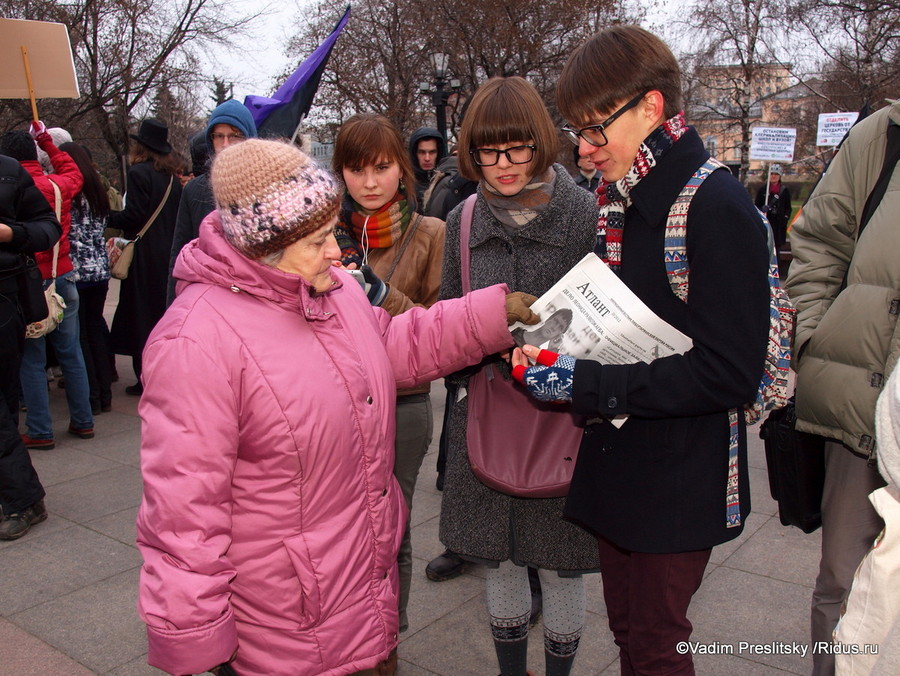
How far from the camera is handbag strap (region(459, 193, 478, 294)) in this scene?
8.52 feet

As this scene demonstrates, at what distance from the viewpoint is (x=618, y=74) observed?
1.86 meters

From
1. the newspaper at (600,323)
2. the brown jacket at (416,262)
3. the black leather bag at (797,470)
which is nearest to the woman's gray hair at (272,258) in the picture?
the newspaper at (600,323)

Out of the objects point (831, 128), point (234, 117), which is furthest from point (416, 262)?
point (831, 128)

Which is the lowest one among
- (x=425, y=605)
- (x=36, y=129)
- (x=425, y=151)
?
(x=425, y=605)

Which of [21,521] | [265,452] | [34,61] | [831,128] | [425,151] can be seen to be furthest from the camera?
[831,128]

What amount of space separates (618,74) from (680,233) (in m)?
0.40

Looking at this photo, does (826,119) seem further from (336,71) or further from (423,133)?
(336,71)

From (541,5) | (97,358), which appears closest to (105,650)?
(97,358)

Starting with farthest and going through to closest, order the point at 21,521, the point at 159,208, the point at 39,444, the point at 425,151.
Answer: the point at 159,208 < the point at 425,151 < the point at 39,444 < the point at 21,521

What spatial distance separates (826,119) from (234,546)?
15.0m

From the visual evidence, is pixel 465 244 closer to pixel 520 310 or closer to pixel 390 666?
pixel 520 310

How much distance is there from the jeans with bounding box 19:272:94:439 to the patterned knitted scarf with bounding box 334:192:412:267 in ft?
10.9

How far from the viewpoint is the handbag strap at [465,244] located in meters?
2.60

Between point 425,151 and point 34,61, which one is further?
point 425,151
